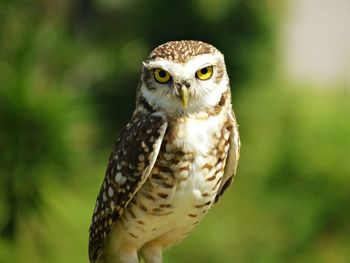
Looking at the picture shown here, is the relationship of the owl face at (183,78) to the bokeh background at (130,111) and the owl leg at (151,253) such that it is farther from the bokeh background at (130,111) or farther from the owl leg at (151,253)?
the bokeh background at (130,111)

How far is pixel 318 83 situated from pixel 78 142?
3.92 metres

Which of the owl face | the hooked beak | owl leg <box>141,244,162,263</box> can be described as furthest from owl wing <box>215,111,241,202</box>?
owl leg <box>141,244,162,263</box>

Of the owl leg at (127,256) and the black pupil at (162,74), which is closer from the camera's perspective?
the black pupil at (162,74)

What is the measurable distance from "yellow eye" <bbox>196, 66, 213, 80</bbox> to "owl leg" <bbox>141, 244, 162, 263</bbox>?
90cm

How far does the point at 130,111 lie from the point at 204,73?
649cm

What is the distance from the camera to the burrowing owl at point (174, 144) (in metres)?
4.26

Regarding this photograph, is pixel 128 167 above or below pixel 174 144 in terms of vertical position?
below

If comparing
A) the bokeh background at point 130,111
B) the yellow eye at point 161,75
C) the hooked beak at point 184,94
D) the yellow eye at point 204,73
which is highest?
the yellow eye at point 204,73

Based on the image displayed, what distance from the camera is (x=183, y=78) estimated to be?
423cm

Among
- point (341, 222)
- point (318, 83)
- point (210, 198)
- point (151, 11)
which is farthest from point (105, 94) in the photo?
point (210, 198)

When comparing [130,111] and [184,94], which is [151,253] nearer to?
[184,94]

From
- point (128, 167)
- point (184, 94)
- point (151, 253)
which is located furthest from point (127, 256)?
point (184, 94)

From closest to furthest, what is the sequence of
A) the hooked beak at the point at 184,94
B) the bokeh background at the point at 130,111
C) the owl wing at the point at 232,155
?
the hooked beak at the point at 184,94 < the owl wing at the point at 232,155 < the bokeh background at the point at 130,111

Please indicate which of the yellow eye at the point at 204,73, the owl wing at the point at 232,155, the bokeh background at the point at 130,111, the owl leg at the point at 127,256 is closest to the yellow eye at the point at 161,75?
the yellow eye at the point at 204,73
